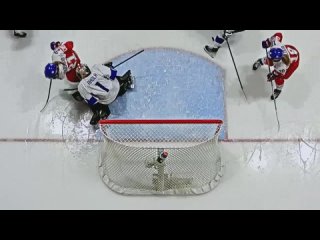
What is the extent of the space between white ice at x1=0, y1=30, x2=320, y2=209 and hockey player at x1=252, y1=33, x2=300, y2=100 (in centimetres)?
33

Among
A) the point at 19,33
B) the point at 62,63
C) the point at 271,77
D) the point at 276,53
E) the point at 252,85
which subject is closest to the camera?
the point at 276,53

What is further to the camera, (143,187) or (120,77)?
(120,77)

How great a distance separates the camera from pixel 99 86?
16.0 feet

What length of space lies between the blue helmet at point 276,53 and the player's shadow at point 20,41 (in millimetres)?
2372

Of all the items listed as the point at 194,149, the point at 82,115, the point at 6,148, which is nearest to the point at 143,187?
the point at 194,149

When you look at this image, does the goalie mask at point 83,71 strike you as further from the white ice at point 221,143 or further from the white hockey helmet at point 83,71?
the white ice at point 221,143

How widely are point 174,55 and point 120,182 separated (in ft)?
4.60

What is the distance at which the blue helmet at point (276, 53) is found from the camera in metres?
4.71

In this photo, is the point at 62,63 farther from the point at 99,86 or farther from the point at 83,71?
the point at 99,86

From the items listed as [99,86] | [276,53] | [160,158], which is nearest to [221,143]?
[160,158]

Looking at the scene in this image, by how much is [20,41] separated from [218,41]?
1.94m

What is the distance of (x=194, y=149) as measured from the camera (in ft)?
14.9

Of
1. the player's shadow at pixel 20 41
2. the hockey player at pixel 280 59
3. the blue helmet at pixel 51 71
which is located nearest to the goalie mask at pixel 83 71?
the blue helmet at pixel 51 71

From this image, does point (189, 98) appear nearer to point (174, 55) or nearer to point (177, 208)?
point (174, 55)
